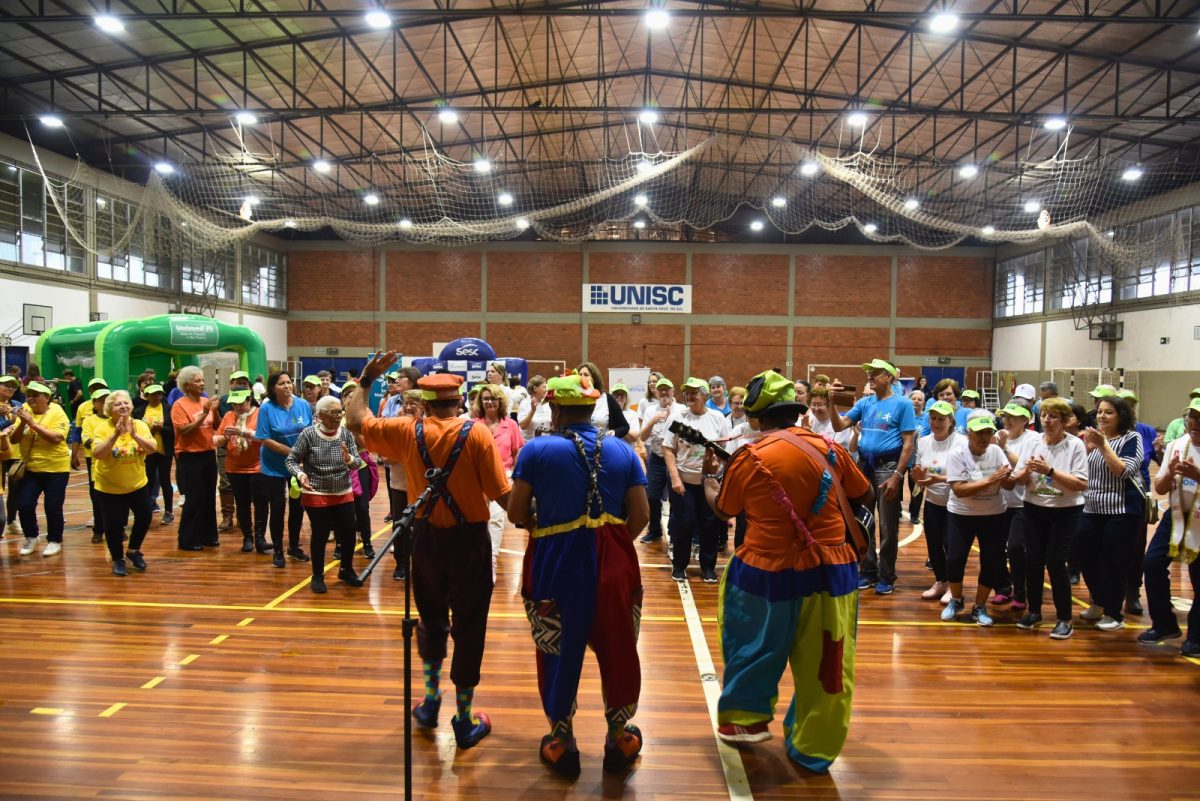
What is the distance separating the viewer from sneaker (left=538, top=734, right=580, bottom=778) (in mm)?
2900

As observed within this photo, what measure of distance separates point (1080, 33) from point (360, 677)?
14525 millimetres

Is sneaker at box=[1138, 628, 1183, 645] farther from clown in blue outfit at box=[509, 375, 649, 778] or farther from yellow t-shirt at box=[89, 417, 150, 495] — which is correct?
yellow t-shirt at box=[89, 417, 150, 495]

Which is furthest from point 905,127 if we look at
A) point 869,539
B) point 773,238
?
point 869,539

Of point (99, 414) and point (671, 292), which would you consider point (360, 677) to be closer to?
point (99, 414)

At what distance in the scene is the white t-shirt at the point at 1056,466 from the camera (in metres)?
4.46

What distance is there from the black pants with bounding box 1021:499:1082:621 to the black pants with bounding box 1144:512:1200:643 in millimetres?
431

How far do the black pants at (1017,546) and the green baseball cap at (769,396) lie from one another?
2919mm

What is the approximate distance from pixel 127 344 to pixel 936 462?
519 inches

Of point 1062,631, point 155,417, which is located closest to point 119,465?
point 155,417

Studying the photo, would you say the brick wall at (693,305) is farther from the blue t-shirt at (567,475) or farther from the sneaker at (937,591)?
the blue t-shirt at (567,475)

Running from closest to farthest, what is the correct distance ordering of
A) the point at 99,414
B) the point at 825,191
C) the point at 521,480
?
the point at 521,480 → the point at 99,414 → the point at 825,191

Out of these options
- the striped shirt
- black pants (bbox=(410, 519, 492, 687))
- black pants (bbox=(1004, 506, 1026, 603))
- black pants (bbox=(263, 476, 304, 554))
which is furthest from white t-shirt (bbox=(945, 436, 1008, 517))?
black pants (bbox=(263, 476, 304, 554))

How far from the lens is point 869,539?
3.02 m

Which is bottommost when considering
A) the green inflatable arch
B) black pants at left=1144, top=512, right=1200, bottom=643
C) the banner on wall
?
black pants at left=1144, top=512, right=1200, bottom=643
